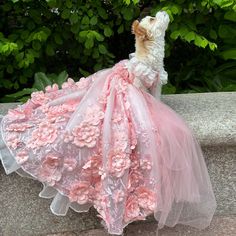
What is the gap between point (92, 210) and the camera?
2672mm

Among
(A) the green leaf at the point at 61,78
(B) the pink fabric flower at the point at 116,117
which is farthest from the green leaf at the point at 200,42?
(B) the pink fabric flower at the point at 116,117

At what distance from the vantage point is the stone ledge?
2.66 meters

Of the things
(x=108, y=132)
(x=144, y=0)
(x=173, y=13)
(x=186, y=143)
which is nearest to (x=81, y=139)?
(x=108, y=132)

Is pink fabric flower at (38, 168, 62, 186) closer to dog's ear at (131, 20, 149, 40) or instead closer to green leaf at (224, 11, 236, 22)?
dog's ear at (131, 20, 149, 40)

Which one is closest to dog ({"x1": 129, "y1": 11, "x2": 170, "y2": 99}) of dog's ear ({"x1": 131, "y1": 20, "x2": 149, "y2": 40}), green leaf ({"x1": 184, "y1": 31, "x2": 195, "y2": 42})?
dog's ear ({"x1": 131, "y1": 20, "x2": 149, "y2": 40})

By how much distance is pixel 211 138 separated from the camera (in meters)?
2.66

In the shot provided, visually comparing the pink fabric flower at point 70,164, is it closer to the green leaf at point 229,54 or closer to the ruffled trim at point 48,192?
the ruffled trim at point 48,192

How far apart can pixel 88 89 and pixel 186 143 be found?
A: 1.57 feet

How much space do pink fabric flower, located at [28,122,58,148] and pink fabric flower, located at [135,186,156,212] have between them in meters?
0.41

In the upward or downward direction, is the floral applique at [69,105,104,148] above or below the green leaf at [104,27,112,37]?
below

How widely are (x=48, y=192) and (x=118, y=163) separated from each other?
1.17 feet

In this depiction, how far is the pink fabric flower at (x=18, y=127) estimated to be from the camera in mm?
2500

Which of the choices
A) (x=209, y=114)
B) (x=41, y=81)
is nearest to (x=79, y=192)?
(x=209, y=114)

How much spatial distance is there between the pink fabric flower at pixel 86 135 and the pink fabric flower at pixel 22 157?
0.21m
